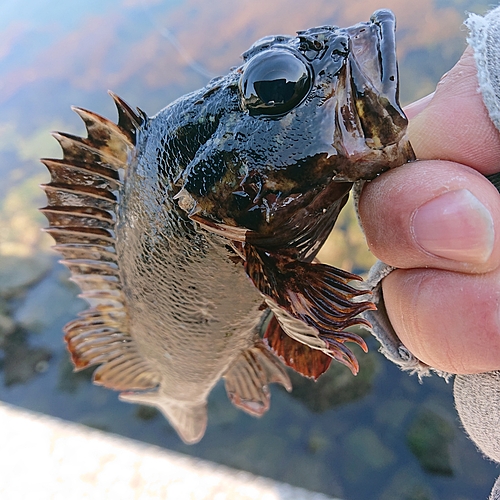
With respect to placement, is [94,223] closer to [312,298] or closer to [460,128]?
[312,298]

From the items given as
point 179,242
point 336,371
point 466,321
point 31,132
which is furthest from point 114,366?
point 31,132

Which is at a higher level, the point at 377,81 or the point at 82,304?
the point at 377,81

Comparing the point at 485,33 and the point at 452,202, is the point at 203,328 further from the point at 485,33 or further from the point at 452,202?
the point at 485,33

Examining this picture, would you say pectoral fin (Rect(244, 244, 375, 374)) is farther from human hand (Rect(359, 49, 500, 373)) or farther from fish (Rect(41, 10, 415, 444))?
human hand (Rect(359, 49, 500, 373))

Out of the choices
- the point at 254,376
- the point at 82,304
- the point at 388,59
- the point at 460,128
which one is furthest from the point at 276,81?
the point at 82,304

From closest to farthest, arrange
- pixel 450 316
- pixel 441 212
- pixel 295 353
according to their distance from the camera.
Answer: pixel 441 212 < pixel 450 316 < pixel 295 353

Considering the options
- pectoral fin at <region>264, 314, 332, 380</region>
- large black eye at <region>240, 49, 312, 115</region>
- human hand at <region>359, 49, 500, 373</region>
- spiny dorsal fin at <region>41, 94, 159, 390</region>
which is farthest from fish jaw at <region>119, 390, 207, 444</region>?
large black eye at <region>240, 49, 312, 115</region>
